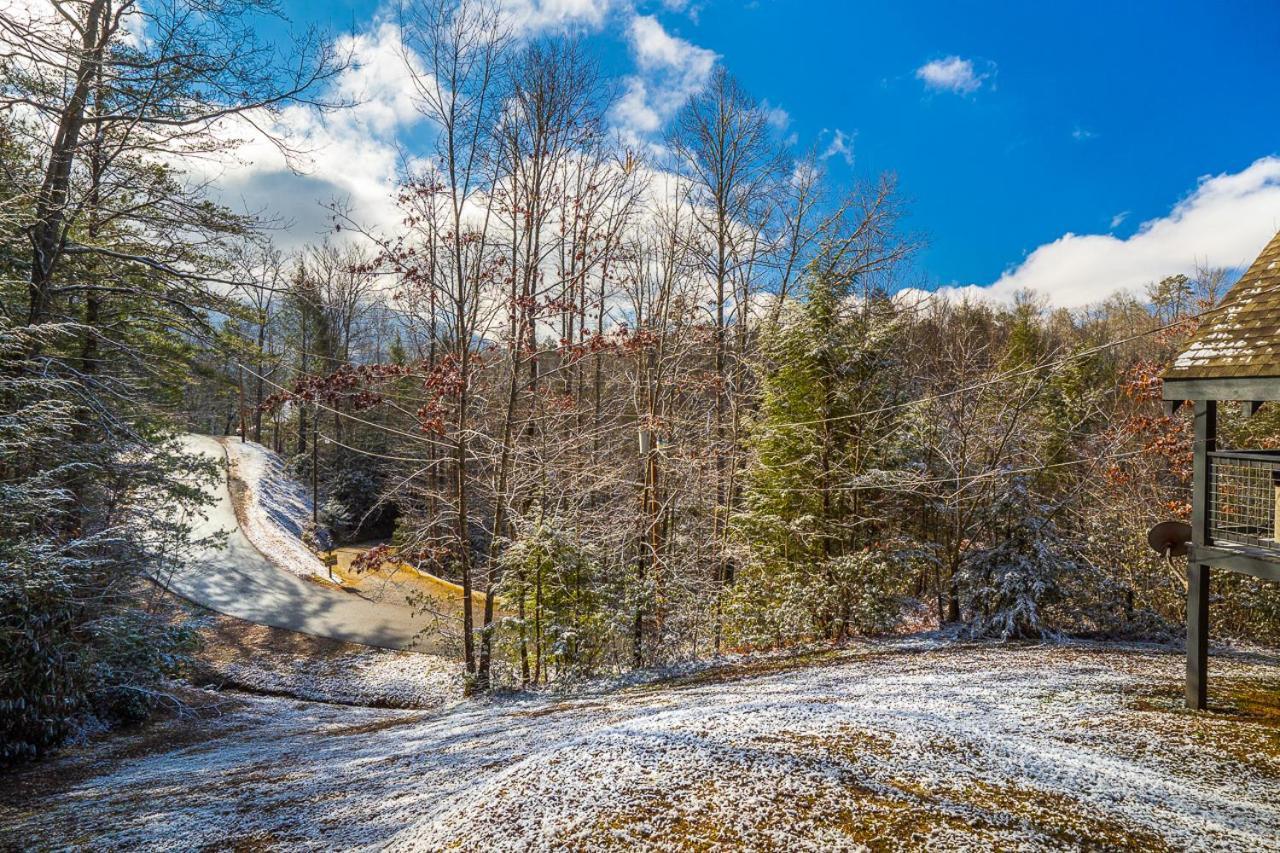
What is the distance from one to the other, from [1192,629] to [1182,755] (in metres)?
1.71

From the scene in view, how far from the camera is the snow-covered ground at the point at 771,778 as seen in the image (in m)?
3.23

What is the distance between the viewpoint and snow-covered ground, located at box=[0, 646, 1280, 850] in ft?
10.6

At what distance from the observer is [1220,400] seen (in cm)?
518

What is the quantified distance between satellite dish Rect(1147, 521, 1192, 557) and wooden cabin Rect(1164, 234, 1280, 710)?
0.19 m

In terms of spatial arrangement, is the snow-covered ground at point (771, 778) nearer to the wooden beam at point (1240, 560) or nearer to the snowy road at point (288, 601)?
the wooden beam at point (1240, 560)

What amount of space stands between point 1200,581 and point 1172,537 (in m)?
0.44

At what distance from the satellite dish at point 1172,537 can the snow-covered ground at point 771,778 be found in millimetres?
1486

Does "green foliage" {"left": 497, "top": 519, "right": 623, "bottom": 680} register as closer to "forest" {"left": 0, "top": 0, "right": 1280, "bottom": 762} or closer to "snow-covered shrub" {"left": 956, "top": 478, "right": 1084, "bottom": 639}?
"forest" {"left": 0, "top": 0, "right": 1280, "bottom": 762}

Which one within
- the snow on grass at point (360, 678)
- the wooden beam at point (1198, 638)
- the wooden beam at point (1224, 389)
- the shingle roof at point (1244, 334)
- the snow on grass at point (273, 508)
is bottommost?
the snow on grass at point (360, 678)

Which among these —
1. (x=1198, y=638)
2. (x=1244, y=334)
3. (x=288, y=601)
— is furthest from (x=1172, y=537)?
(x=288, y=601)

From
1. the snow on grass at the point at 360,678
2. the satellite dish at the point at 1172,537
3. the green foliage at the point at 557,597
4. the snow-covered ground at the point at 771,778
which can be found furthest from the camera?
the snow on grass at the point at 360,678

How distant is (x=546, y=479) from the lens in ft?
31.7

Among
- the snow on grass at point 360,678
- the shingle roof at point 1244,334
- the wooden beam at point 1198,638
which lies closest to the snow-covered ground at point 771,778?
the wooden beam at point 1198,638

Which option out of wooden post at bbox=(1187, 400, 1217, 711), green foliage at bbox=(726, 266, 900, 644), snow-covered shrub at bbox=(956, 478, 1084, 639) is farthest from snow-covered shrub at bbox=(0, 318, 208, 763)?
snow-covered shrub at bbox=(956, 478, 1084, 639)
